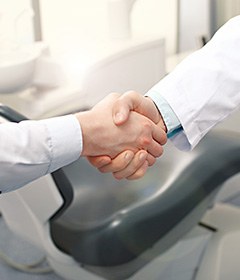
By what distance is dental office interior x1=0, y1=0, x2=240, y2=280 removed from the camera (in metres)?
1.30

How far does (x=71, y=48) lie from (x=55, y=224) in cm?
82

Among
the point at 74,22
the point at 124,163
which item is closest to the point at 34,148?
the point at 124,163

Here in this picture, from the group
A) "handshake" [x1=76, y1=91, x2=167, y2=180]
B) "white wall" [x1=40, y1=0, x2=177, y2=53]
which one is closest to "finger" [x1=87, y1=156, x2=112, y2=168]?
"handshake" [x1=76, y1=91, x2=167, y2=180]

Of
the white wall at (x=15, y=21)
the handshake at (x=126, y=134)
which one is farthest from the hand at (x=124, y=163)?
the white wall at (x=15, y=21)

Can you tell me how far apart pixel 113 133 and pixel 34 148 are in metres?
0.25

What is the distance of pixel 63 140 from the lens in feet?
3.04

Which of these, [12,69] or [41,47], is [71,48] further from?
[12,69]

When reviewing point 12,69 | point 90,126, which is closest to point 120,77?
point 12,69

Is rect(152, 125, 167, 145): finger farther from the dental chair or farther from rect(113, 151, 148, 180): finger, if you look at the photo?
the dental chair

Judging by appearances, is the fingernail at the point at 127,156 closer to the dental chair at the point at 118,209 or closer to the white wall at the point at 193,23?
the dental chair at the point at 118,209

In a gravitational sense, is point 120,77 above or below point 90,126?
below

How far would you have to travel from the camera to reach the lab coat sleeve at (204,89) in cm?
110

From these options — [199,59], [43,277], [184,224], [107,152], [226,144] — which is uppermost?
[199,59]

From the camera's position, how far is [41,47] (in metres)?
1.75
